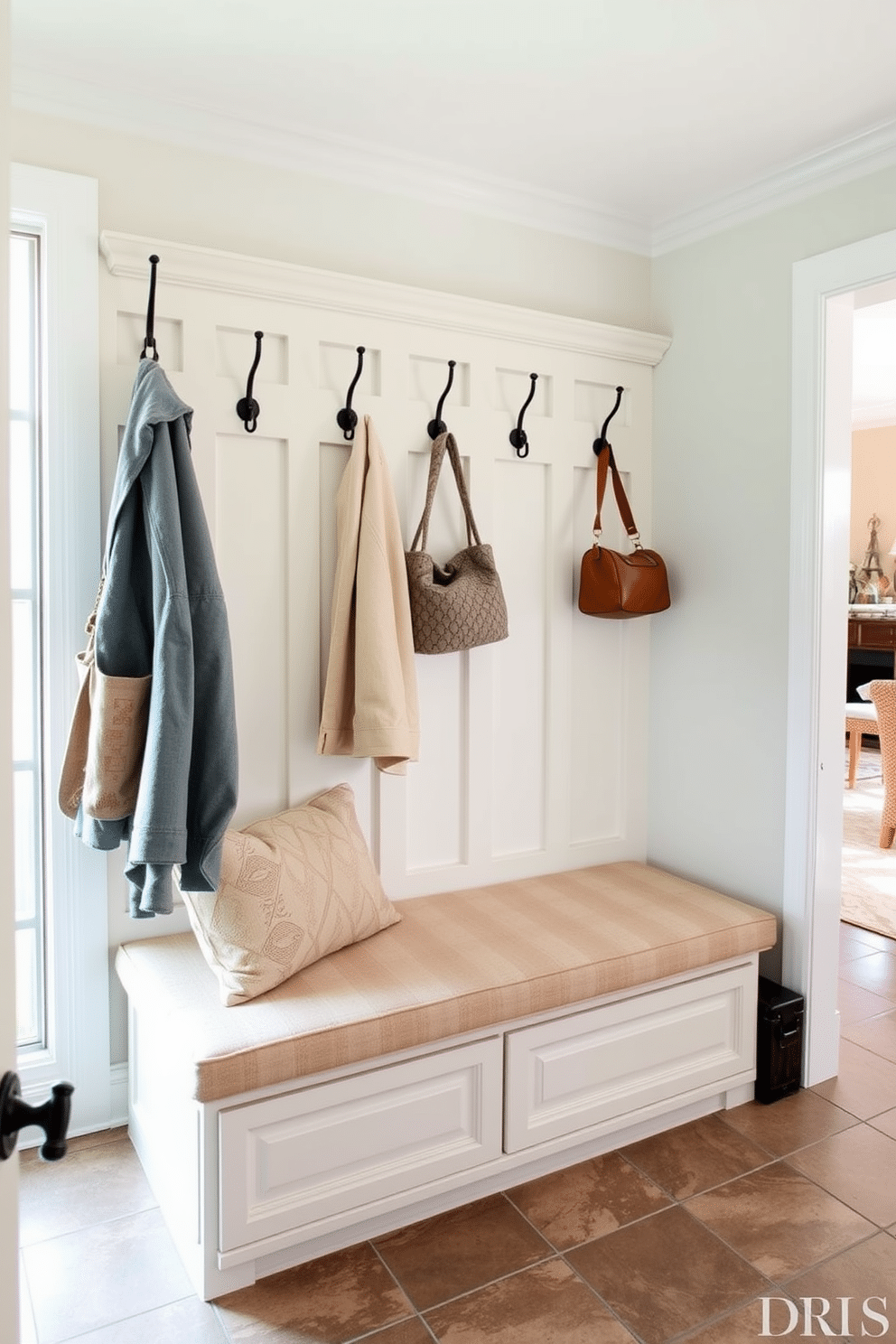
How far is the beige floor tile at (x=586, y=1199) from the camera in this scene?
77.1 inches

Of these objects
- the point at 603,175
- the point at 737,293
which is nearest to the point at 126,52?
the point at 603,175

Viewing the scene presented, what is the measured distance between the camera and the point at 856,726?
5957 mm

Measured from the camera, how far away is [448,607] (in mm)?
2305

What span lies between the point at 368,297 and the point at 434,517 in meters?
0.55

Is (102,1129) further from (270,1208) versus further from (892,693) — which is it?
(892,693)

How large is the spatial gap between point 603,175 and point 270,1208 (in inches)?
97.5

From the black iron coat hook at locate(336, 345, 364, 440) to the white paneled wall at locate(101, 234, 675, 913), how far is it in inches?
1.0

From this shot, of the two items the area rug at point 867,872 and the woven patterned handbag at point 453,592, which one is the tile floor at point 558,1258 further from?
the area rug at point 867,872

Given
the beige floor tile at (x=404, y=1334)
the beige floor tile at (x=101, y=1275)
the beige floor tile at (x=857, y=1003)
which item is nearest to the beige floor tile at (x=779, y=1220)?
the beige floor tile at (x=404, y=1334)

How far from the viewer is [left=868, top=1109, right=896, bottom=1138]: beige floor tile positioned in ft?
7.59

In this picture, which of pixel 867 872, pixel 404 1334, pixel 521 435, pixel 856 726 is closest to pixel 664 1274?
pixel 404 1334

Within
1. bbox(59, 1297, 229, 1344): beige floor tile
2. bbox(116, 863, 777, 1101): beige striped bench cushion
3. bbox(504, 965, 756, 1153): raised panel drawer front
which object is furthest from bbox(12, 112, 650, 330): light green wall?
bbox(59, 1297, 229, 1344): beige floor tile

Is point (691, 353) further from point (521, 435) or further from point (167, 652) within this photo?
point (167, 652)

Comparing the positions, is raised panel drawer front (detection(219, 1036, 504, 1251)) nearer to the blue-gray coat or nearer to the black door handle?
the blue-gray coat
